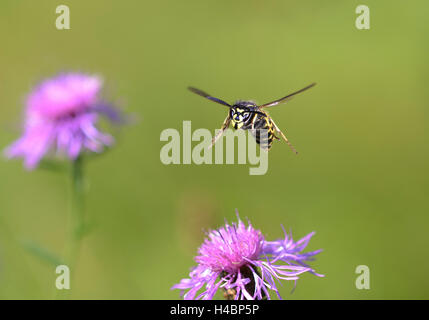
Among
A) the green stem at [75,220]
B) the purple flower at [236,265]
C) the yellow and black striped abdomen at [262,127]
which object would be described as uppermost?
→ the yellow and black striped abdomen at [262,127]

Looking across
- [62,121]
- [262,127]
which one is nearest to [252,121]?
[262,127]

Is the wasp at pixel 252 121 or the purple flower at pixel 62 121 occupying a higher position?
the purple flower at pixel 62 121

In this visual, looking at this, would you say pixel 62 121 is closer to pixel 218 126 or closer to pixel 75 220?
pixel 75 220

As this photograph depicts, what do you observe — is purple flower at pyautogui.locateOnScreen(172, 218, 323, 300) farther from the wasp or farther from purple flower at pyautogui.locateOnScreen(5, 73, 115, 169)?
purple flower at pyautogui.locateOnScreen(5, 73, 115, 169)

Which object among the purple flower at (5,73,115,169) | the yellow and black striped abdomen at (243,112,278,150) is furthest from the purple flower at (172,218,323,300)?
the purple flower at (5,73,115,169)

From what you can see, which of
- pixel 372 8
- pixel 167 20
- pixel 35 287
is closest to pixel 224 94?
pixel 167 20

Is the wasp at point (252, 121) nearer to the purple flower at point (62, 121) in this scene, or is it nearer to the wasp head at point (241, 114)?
the wasp head at point (241, 114)

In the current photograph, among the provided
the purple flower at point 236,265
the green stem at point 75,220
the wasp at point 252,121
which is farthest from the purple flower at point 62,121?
the purple flower at point 236,265
